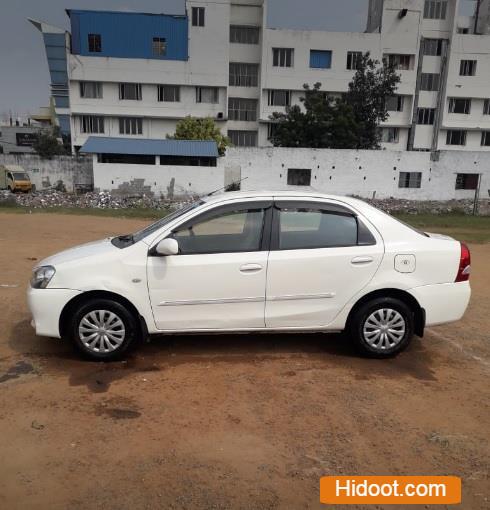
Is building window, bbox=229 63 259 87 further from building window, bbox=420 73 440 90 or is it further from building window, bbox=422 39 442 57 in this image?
building window, bbox=422 39 442 57

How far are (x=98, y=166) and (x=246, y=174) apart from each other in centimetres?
957

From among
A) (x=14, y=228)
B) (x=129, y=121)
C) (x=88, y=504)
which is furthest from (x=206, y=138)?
(x=88, y=504)

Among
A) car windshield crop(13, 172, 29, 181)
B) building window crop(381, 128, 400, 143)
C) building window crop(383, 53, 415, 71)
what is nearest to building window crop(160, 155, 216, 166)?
car windshield crop(13, 172, 29, 181)

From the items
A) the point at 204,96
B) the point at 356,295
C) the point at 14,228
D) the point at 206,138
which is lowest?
the point at 14,228

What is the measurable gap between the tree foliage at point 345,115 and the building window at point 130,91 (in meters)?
11.8

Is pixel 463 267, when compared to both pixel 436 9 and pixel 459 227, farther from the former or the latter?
pixel 436 9

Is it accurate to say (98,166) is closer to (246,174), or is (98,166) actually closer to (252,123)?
(246,174)

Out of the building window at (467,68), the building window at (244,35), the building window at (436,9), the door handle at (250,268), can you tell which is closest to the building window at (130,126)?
the building window at (244,35)

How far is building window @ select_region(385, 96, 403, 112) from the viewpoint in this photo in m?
41.0

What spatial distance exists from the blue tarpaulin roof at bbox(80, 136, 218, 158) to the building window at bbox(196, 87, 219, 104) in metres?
10.8

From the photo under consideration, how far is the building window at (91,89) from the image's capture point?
39.0 meters

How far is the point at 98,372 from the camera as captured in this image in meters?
4.13

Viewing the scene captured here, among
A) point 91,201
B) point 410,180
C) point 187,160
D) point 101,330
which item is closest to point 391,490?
point 101,330

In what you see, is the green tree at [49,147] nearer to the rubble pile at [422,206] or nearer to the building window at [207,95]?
the building window at [207,95]
